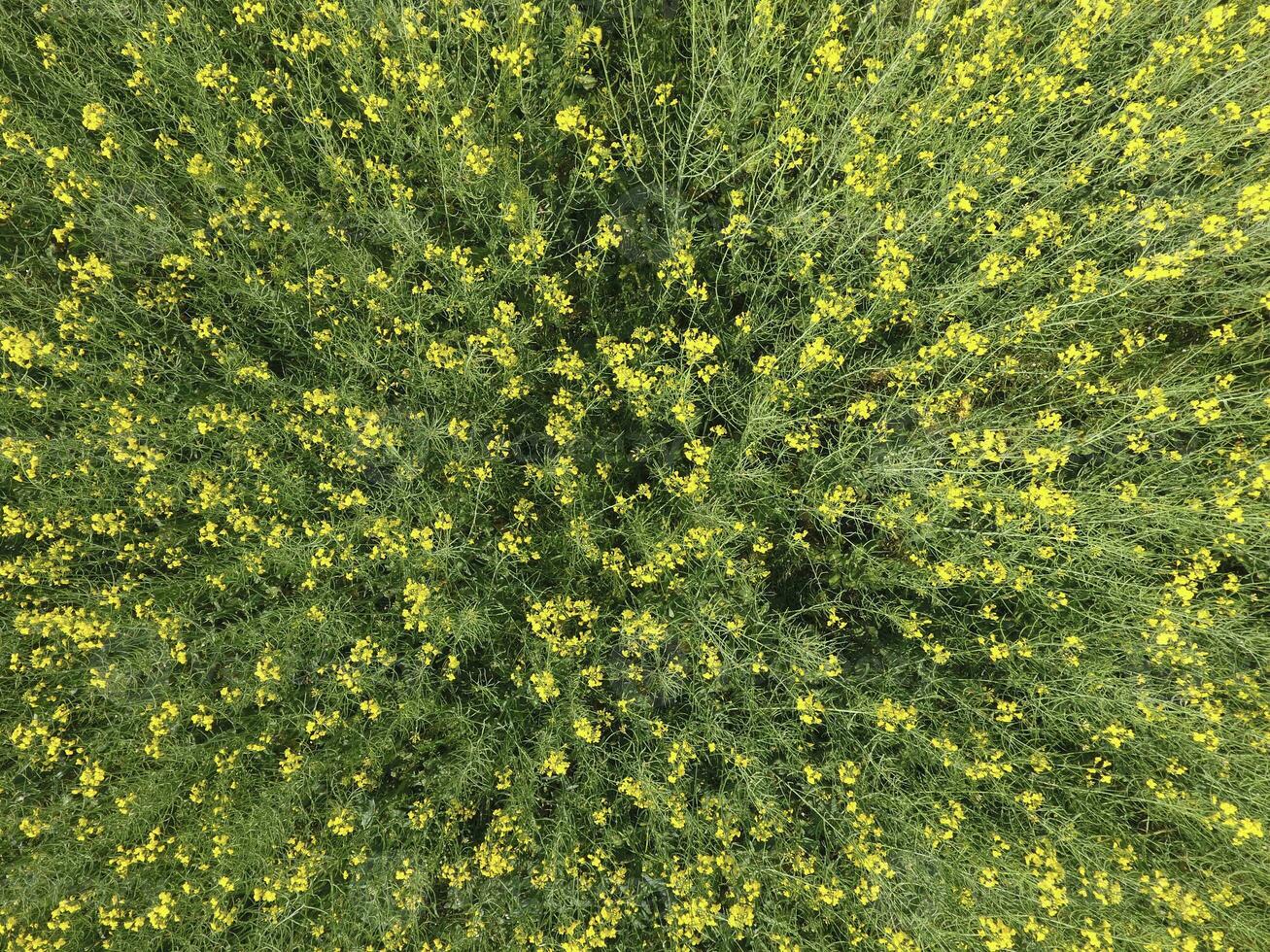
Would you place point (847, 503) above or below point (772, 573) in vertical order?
above

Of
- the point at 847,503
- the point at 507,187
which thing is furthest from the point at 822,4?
the point at 847,503

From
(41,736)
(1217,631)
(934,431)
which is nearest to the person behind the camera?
(1217,631)

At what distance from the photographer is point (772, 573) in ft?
15.2

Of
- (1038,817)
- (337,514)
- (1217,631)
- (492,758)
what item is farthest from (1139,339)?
(337,514)

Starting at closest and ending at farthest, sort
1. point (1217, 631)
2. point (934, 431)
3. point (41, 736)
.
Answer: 1. point (1217, 631)
2. point (41, 736)
3. point (934, 431)

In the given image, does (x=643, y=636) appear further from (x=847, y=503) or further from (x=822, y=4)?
(x=822, y=4)

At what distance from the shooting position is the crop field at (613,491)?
12.7 ft

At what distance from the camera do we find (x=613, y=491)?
167 inches

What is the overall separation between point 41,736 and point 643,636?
4003 mm

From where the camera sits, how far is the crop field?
386 centimetres

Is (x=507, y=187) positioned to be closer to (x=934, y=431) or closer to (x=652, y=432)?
(x=652, y=432)

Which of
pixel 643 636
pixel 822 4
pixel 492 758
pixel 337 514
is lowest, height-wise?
pixel 492 758

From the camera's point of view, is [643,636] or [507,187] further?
[507,187]

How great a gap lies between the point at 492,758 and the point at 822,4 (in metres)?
5.61
